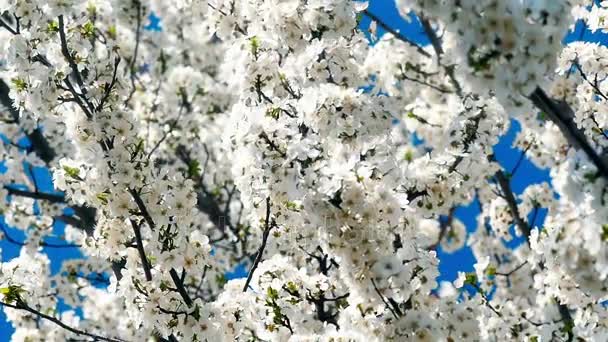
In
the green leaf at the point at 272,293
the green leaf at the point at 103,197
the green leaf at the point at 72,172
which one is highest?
the green leaf at the point at 72,172

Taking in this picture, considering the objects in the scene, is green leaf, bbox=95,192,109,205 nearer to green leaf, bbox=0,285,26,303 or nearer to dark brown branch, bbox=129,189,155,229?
dark brown branch, bbox=129,189,155,229

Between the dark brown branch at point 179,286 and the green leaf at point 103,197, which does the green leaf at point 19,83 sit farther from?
the dark brown branch at point 179,286

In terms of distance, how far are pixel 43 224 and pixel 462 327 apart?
25.3 feet

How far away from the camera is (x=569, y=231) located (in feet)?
13.8

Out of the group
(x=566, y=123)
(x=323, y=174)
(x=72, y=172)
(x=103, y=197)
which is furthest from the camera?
(x=72, y=172)

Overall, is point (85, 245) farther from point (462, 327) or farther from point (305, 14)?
point (462, 327)

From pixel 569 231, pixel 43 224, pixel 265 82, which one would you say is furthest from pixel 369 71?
pixel 569 231

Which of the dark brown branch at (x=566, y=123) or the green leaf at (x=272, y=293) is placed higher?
the green leaf at (x=272, y=293)

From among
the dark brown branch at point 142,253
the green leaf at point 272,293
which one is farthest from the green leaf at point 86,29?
the green leaf at point 272,293

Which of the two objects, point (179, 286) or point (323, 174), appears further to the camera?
point (179, 286)

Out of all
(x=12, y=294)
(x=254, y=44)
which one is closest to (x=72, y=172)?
(x=12, y=294)

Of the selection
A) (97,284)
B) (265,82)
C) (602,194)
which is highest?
(97,284)

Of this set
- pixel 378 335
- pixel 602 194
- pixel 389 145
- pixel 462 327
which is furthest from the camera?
pixel 389 145

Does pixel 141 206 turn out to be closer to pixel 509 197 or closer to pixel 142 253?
pixel 142 253
